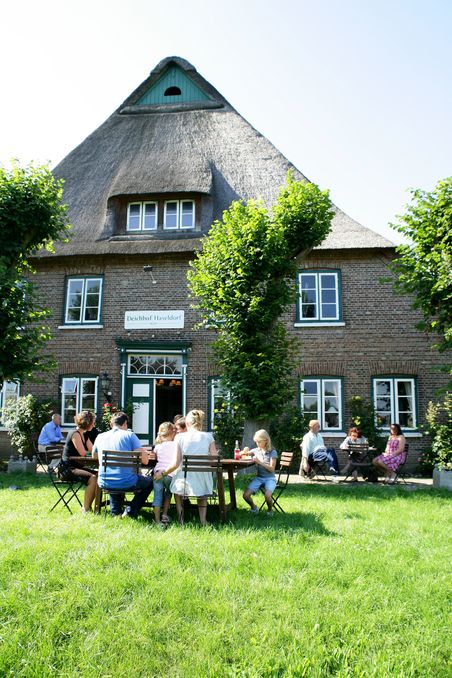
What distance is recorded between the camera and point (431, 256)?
10250 millimetres

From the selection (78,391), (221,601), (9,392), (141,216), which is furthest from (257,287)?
(9,392)

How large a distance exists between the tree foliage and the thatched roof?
14.3ft

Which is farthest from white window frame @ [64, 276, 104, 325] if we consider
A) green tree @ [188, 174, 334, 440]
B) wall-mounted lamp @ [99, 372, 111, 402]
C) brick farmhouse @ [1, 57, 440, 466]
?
green tree @ [188, 174, 334, 440]

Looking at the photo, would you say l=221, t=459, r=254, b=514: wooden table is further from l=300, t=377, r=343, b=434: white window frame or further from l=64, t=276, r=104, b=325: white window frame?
l=64, t=276, r=104, b=325: white window frame

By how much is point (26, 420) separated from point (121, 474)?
30.9 feet

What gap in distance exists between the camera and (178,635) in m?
3.50

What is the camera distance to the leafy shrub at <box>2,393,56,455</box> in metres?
14.8

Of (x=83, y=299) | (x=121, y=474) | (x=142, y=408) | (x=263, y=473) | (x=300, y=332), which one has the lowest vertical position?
(x=263, y=473)

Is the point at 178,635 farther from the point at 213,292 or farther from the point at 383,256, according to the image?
the point at 383,256

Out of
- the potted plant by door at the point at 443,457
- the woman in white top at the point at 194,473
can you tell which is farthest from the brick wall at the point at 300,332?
the woman in white top at the point at 194,473

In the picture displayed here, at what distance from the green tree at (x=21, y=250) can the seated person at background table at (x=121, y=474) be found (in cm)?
513

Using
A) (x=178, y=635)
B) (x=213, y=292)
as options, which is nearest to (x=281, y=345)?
(x=213, y=292)

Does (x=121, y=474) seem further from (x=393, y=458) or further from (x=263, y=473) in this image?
(x=393, y=458)

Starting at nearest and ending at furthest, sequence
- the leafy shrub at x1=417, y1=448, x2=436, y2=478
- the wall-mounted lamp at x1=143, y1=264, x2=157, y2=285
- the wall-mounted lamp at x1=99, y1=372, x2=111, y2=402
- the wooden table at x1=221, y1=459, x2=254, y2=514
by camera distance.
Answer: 1. the wooden table at x1=221, y1=459, x2=254, y2=514
2. the leafy shrub at x1=417, y1=448, x2=436, y2=478
3. the wall-mounted lamp at x1=99, y1=372, x2=111, y2=402
4. the wall-mounted lamp at x1=143, y1=264, x2=157, y2=285
